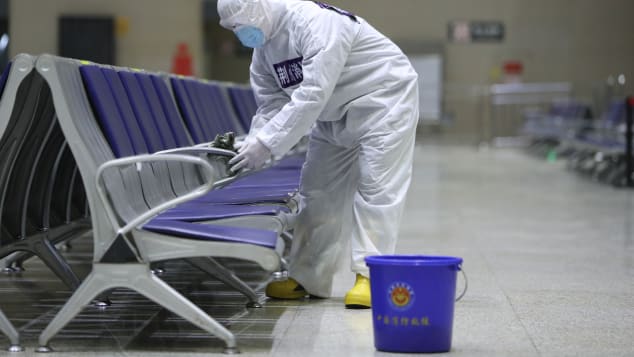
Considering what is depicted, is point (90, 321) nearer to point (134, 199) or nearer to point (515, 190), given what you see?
point (134, 199)

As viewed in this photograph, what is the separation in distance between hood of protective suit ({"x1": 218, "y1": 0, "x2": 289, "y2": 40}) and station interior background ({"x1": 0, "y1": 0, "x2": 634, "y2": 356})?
1.16 m

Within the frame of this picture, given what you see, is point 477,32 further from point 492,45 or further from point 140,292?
point 140,292

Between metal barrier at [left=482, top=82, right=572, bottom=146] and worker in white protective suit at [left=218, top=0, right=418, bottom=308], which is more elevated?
worker in white protective suit at [left=218, top=0, right=418, bottom=308]

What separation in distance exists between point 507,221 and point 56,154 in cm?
464

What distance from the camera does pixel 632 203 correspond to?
977cm

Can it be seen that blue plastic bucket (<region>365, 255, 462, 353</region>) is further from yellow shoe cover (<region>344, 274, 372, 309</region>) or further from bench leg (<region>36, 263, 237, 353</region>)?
yellow shoe cover (<region>344, 274, 372, 309</region>)

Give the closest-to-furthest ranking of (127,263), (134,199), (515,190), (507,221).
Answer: (127,263) → (134,199) → (507,221) → (515,190)

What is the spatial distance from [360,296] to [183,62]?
17.7 meters

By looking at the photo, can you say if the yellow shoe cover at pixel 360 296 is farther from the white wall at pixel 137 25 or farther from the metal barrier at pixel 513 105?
the metal barrier at pixel 513 105

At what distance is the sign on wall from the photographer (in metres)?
26.1

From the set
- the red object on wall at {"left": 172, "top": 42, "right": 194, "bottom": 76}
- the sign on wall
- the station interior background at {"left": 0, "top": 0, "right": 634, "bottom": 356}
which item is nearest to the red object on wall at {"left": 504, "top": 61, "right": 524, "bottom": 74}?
the station interior background at {"left": 0, "top": 0, "right": 634, "bottom": 356}

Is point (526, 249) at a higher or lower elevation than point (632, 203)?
higher

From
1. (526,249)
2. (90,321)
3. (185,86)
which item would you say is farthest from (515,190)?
(90,321)

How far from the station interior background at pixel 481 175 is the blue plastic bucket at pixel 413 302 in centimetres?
14
